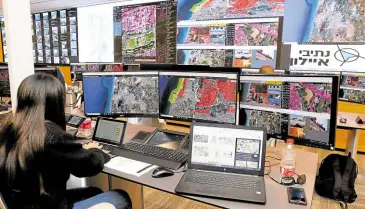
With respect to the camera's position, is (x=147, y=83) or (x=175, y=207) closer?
(x=147, y=83)

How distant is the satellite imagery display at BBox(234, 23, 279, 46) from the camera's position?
4.05 meters

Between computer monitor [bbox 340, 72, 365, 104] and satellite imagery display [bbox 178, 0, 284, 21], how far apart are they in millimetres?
1255

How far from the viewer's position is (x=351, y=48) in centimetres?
360

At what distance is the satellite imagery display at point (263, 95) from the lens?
1.46m

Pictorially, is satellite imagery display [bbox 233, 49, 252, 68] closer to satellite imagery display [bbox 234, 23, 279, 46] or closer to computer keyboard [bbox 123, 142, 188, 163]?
satellite imagery display [bbox 234, 23, 279, 46]

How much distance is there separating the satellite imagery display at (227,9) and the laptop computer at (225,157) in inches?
126

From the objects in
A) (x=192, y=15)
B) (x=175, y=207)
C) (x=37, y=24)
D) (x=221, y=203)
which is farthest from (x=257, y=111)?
(x=37, y=24)

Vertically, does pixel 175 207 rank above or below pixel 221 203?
below

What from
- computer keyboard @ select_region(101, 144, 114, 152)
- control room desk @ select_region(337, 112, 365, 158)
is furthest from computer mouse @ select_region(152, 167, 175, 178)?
control room desk @ select_region(337, 112, 365, 158)

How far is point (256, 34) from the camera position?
165 inches

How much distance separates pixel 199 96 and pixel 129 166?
1.89 ft

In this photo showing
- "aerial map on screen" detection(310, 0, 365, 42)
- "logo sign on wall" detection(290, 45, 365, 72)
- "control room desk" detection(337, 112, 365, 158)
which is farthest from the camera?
"logo sign on wall" detection(290, 45, 365, 72)

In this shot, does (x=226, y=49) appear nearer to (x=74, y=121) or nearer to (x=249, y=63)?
(x=249, y=63)

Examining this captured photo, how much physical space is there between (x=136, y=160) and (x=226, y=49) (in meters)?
3.39
